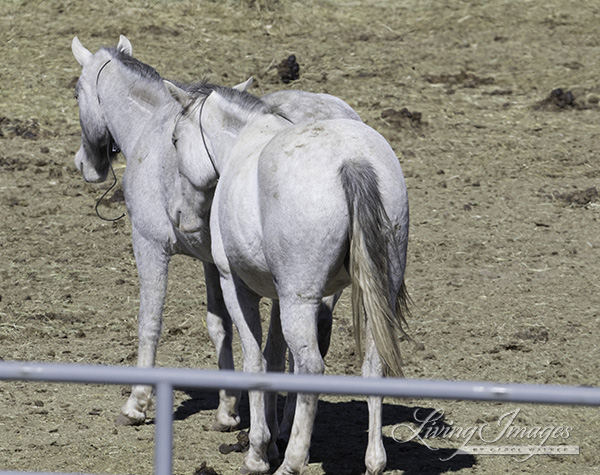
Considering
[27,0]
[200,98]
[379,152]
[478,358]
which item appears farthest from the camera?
[27,0]

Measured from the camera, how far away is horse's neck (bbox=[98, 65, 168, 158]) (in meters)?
5.67

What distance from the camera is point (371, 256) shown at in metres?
3.76

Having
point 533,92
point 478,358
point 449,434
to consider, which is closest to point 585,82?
point 533,92

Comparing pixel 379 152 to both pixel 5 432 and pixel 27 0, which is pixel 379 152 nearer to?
pixel 5 432

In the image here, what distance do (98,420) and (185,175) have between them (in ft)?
5.27

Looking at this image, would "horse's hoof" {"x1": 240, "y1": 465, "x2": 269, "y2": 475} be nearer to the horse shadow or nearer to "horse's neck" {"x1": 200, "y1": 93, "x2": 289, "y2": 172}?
the horse shadow

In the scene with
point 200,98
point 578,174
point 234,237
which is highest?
point 200,98

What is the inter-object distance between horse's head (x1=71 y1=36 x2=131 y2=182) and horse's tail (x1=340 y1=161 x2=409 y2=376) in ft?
8.75

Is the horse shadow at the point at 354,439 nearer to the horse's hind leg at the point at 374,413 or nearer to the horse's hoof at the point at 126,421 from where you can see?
the horse's hoof at the point at 126,421

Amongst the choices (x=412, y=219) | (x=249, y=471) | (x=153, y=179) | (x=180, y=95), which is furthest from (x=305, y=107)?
(x=412, y=219)

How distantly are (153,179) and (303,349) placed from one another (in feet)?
6.03

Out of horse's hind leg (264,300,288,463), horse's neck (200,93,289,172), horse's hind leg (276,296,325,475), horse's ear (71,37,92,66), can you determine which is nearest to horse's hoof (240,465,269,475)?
horse's hind leg (264,300,288,463)

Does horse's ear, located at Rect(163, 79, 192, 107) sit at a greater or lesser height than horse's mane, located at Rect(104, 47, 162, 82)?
greater

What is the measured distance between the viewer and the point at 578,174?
916cm
